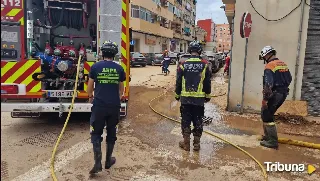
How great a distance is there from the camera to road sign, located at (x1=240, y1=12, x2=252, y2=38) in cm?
697

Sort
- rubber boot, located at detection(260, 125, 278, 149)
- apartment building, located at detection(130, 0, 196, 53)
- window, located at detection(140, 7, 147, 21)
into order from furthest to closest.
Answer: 1. window, located at detection(140, 7, 147, 21)
2. apartment building, located at detection(130, 0, 196, 53)
3. rubber boot, located at detection(260, 125, 278, 149)

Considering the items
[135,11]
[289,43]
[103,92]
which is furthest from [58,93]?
[135,11]

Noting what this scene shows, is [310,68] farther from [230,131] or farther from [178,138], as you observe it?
[178,138]

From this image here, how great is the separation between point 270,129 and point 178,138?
1.71m

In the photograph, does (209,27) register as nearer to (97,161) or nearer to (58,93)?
(58,93)

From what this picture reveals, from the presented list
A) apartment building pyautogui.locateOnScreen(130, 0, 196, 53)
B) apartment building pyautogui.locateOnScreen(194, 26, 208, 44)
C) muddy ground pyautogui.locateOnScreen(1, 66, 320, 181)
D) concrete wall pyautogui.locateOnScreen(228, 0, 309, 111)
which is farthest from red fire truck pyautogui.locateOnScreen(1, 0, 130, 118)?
apartment building pyautogui.locateOnScreen(194, 26, 208, 44)

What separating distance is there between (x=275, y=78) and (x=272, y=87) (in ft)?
0.57

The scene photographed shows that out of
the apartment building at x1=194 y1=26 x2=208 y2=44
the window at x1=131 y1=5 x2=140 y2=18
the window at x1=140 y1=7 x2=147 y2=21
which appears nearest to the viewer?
the window at x1=131 y1=5 x2=140 y2=18

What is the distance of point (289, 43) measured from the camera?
739cm

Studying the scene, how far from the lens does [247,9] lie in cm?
765

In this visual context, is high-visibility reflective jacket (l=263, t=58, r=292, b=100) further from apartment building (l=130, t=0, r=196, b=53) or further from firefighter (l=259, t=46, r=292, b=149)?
apartment building (l=130, t=0, r=196, b=53)

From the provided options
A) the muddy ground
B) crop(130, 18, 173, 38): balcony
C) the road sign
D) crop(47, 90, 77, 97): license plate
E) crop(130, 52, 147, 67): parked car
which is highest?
crop(130, 18, 173, 38): balcony

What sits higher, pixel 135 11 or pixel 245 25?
pixel 135 11

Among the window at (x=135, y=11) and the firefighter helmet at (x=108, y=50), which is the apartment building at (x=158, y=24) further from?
the firefighter helmet at (x=108, y=50)
